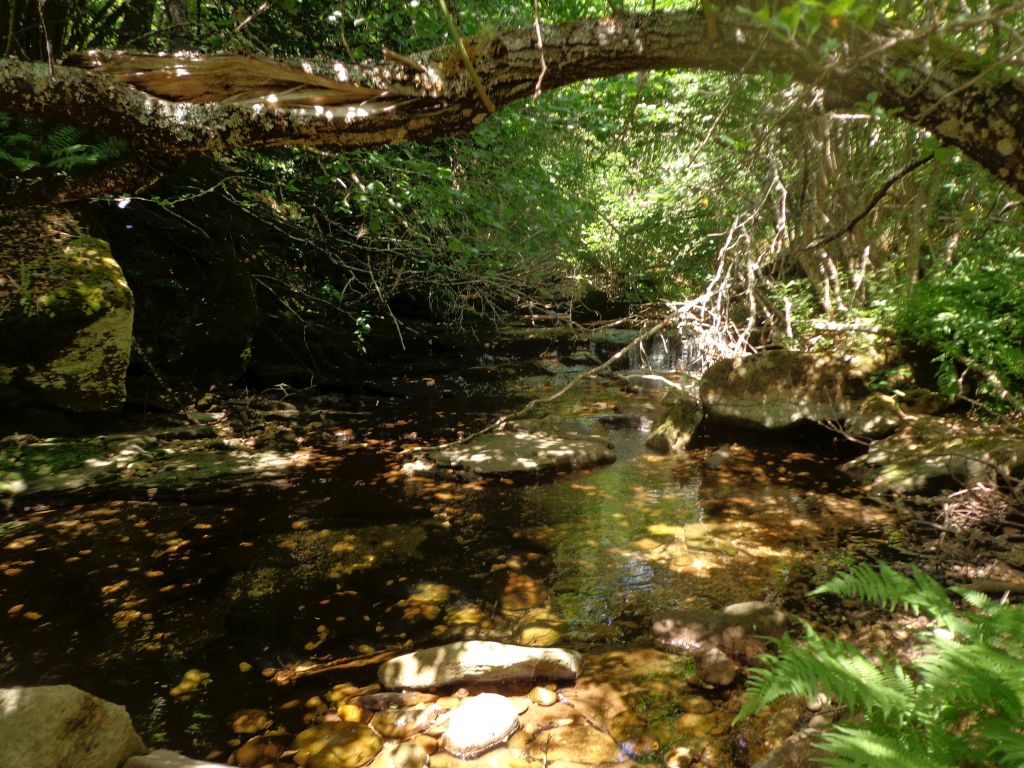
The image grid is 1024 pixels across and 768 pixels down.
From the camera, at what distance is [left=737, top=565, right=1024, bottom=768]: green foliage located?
1785 millimetres

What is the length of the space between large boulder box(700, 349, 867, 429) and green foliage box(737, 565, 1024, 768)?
5416mm

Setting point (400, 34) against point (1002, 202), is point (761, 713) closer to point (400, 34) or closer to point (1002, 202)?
point (400, 34)

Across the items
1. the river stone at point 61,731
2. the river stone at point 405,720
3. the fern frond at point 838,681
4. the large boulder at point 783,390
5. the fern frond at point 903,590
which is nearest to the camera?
the fern frond at point 838,681

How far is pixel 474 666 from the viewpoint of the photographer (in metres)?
3.39

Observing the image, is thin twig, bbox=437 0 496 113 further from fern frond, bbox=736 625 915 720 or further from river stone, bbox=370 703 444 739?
river stone, bbox=370 703 444 739

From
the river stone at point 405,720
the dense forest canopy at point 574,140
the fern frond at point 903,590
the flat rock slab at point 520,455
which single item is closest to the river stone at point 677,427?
the flat rock slab at point 520,455

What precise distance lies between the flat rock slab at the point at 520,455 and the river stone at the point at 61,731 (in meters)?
4.23

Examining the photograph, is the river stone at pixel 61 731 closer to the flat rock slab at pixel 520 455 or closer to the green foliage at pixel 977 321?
the flat rock slab at pixel 520 455

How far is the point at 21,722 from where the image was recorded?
7.81ft

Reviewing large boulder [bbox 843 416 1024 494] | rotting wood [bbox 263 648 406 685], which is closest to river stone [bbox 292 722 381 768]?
rotting wood [bbox 263 648 406 685]

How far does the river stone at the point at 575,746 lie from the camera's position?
2850mm

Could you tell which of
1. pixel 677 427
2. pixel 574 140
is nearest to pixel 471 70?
pixel 677 427

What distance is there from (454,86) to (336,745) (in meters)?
3.11

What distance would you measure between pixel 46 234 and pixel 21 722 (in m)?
6.13
